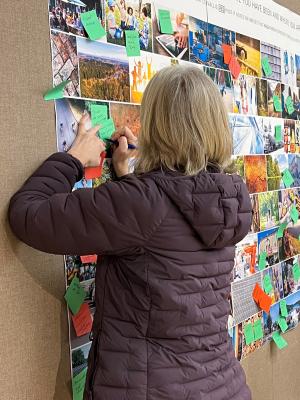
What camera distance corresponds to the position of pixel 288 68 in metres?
2.23

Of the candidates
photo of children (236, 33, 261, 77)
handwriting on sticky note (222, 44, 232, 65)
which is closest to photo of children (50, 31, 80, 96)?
handwriting on sticky note (222, 44, 232, 65)

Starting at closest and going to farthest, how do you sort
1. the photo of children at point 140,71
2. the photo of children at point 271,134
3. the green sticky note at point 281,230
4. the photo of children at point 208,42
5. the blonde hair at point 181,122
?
the blonde hair at point 181,122 < the photo of children at point 140,71 < the photo of children at point 208,42 < the photo of children at point 271,134 < the green sticky note at point 281,230

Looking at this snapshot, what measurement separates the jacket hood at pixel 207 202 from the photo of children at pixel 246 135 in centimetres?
73

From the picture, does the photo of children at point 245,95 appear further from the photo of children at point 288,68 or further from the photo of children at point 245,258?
the photo of children at point 245,258

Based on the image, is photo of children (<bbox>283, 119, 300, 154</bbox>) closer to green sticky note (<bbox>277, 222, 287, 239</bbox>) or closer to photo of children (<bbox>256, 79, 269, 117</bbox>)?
photo of children (<bbox>256, 79, 269, 117</bbox>)

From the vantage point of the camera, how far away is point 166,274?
1.09 metres

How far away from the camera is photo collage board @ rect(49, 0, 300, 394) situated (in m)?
1.29

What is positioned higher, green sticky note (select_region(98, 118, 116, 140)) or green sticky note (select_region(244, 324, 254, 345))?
green sticky note (select_region(98, 118, 116, 140))

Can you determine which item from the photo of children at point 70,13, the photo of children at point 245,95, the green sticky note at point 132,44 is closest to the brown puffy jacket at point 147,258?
the photo of children at point 70,13

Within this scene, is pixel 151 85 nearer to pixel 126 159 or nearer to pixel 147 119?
pixel 147 119

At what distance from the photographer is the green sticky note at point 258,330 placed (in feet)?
6.49

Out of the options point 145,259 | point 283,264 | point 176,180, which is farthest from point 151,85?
point 283,264

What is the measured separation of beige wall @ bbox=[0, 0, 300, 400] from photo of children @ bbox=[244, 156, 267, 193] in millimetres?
905

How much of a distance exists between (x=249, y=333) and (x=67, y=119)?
3.67ft
